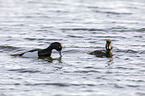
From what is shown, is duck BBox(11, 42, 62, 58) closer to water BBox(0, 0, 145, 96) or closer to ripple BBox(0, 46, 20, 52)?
water BBox(0, 0, 145, 96)

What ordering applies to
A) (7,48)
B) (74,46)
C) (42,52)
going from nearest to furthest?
(42,52)
(7,48)
(74,46)

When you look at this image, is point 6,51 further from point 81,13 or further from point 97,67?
point 81,13

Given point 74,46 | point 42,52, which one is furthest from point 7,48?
point 74,46

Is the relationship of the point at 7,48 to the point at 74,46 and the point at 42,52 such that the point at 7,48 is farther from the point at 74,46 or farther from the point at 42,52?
the point at 74,46

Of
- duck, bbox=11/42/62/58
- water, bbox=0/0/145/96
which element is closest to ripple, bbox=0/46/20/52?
water, bbox=0/0/145/96

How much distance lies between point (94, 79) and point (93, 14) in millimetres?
17097

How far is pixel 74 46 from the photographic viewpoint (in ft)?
65.6

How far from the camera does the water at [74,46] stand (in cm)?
1315

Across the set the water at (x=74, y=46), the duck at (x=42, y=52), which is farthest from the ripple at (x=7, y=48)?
the duck at (x=42, y=52)

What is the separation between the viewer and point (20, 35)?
75.0 ft

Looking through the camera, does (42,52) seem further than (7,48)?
No

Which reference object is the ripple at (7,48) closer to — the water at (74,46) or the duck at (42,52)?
the water at (74,46)

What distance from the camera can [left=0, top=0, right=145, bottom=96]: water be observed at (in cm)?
1315

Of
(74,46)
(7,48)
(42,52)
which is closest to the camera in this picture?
(42,52)
